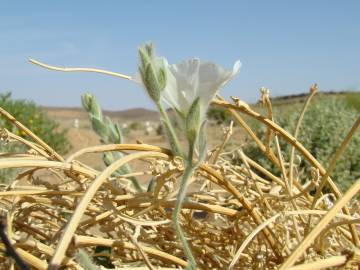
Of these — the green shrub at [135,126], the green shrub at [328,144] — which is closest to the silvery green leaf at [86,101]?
the green shrub at [328,144]

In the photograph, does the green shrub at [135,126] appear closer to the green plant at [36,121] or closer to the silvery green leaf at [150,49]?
the green plant at [36,121]

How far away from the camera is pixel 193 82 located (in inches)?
15.7

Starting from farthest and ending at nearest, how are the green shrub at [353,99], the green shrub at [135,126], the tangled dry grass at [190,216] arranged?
1. the green shrub at [135,126]
2. the green shrub at [353,99]
3. the tangled dry grass at [190,216]

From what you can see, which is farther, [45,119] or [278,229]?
[45,119]

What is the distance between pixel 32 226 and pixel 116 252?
107 mm

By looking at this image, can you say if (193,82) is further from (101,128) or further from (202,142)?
(101,128)

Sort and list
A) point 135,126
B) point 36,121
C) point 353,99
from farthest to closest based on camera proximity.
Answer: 1. point 135,126
2. point 353,99
3. point 36,121

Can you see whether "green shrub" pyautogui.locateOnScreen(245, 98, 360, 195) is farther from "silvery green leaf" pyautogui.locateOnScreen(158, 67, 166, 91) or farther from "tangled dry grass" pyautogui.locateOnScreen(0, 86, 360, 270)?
"silvery green leaf" pyautogui.locateOnScreen(158, 67, 166, 91)

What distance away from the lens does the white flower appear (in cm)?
39

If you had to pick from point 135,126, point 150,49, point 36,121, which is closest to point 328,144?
point 150,49

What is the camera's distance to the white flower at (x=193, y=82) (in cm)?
39

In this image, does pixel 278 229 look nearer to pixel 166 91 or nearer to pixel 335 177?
pixel 166 91

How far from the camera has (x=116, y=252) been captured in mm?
653

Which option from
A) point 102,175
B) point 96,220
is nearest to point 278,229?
point 96,220
